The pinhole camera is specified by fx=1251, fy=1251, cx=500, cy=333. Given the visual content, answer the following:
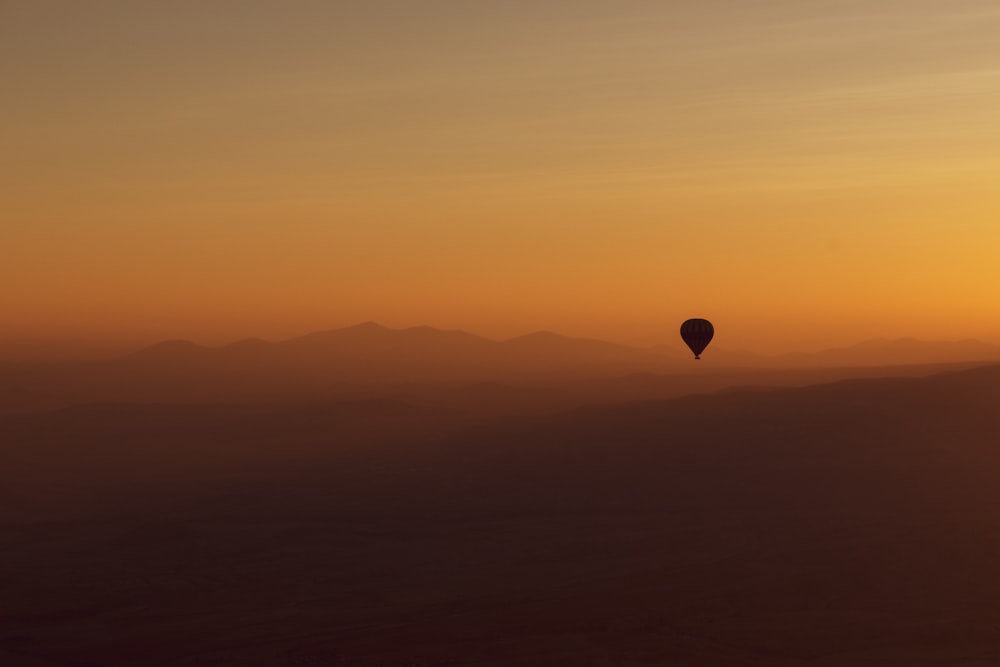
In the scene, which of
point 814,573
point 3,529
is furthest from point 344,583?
point 3,529

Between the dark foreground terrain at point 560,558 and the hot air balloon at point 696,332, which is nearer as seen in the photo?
the dark foreground terrain at point 560,558

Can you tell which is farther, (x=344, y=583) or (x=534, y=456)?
(x=534, y=456)

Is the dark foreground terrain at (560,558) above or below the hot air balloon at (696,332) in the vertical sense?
below

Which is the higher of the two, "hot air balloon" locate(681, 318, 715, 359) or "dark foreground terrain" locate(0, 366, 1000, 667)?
"hot air balloon" locate(681, 318, 715, 359)

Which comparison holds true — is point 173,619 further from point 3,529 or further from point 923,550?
point 3,529
